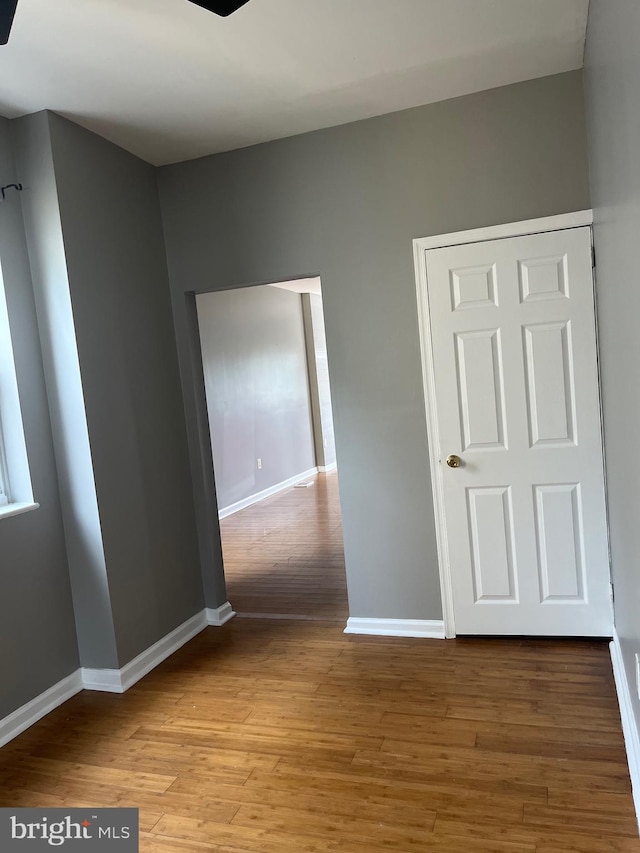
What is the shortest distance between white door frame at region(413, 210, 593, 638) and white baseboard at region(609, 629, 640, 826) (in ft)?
2.75

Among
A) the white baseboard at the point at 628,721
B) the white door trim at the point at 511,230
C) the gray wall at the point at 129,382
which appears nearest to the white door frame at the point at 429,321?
the white door trim at the point at 511,230

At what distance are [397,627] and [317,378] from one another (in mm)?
6504

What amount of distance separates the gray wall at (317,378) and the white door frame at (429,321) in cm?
622

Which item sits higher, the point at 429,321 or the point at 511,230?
the point at 511,230

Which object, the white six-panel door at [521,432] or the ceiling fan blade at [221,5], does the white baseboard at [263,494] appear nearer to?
the white six-panel door at [521,432]

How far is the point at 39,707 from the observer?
288 cm

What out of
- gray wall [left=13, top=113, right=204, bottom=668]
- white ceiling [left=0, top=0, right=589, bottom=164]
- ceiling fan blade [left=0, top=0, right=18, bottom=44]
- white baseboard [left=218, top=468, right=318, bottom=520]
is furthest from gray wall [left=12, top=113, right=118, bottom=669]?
white baseboard [left=218, top=468, right=318, bottom=520]

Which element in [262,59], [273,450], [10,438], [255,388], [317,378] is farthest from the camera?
[317,378]

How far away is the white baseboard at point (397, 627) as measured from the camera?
335cm

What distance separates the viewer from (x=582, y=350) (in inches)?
117

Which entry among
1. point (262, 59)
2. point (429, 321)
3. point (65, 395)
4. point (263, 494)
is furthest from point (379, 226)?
point (263, 494)

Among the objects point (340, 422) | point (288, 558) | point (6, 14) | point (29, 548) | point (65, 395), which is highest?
point (6, 14)

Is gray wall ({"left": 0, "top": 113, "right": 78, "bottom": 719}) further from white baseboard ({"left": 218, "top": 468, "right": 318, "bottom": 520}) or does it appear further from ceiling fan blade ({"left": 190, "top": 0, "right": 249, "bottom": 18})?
white baseboard ({"left": 218, "top": 468, "right": 318, "bottom": 520})

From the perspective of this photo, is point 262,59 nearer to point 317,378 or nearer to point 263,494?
point 263,494
